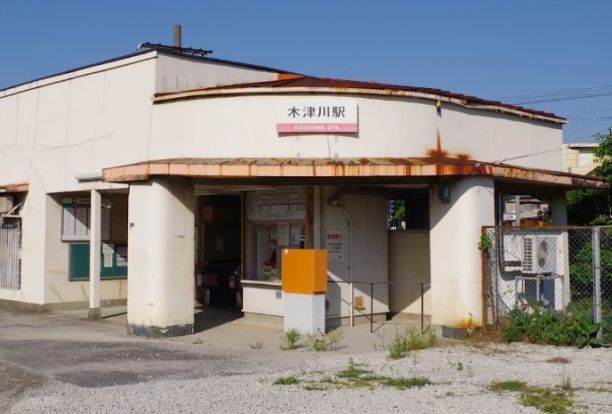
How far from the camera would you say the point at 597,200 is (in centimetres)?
1938

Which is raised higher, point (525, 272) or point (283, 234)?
point (283, 234)

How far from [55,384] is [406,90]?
316 inches

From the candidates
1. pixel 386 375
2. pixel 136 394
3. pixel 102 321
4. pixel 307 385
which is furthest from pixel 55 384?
pixel 102 321

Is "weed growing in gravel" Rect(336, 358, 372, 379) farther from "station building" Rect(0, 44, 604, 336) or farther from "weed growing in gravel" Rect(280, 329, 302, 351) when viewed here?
"station building" Rect(0, 44, 604, 336)

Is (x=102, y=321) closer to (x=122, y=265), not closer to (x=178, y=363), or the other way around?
(x=122, y=265)

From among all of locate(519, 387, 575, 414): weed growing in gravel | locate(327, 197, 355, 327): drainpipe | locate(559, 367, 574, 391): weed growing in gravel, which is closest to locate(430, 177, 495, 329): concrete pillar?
locate(327, 197, 355, 327): drainpipe

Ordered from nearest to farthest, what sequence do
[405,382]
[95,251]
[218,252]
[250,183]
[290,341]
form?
[405,382]
[290,341]
[250,183]
[95,251]
[218,252]

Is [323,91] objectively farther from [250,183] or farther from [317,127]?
[250,183]

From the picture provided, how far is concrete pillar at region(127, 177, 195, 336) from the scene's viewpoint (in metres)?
13.6

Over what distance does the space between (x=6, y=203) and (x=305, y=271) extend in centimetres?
1028

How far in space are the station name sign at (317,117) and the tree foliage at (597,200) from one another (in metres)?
8.31

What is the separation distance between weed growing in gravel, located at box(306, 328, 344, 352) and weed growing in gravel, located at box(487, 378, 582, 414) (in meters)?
3.73

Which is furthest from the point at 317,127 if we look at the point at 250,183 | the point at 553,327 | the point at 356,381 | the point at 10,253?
the point at 10,253

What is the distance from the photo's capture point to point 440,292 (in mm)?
13359
